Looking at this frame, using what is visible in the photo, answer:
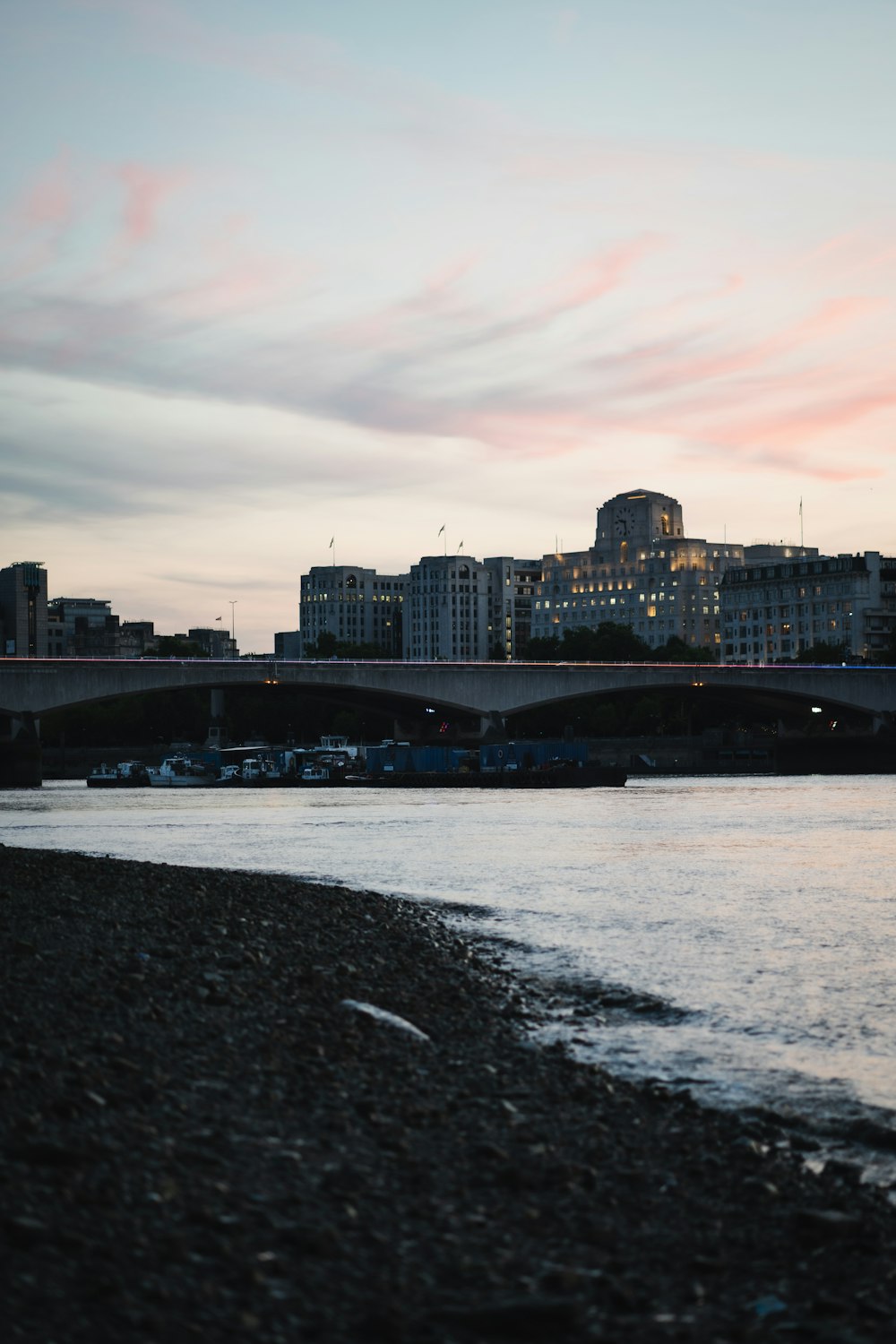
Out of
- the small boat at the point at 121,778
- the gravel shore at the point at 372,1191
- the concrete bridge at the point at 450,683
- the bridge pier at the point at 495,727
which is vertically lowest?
the small boat at the point at 121,778

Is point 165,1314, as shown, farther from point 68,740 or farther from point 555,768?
point 68,740

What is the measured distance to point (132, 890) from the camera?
25.3 metres

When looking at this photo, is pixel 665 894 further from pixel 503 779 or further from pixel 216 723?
pixel 216 723

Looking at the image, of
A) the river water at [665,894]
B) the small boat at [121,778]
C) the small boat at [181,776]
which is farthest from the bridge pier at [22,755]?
the river water at [665,894]

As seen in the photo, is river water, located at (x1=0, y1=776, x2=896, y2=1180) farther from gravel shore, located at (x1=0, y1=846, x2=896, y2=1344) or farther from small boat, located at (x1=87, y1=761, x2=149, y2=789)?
small boat, located at (x1=87, y1=761, x2=149, y2=789)

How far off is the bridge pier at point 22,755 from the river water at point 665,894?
24.7 metres

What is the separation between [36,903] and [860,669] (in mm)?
122541

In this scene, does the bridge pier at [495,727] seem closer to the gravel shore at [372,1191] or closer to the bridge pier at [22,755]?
the bridge pier at [22,755]

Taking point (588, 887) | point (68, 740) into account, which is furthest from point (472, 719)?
point (588, 887)

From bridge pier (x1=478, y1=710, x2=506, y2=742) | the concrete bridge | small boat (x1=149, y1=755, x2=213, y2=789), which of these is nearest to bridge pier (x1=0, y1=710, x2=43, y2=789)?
the concrete bridge

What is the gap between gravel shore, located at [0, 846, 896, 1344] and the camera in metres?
7.16

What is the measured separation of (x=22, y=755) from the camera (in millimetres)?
109312

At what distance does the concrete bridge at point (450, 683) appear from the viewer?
107438mm

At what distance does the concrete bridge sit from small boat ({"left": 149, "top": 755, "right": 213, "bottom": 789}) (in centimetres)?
656
